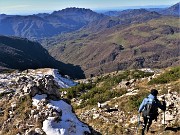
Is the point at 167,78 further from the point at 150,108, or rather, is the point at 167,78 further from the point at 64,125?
the point at 64,125

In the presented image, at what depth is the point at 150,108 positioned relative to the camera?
17.3 m

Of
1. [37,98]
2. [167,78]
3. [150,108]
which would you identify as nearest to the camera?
[150,108]

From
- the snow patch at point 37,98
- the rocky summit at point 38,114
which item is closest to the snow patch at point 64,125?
the rocky summit at point 38,114

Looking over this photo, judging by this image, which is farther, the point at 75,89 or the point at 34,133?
the point at 75,89

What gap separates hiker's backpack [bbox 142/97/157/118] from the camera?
56.7 feet

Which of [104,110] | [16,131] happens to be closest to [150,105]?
[16,131]

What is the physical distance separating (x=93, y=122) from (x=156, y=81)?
11276mm

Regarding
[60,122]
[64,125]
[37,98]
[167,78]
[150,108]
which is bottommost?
[167,78]

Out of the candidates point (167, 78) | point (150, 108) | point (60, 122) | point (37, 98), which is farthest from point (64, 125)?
point (167, 78)

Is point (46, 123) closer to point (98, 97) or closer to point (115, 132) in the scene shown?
point (115, 132)

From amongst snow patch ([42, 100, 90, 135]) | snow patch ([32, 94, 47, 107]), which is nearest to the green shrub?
snow patch ([42, 100, 90, 135])

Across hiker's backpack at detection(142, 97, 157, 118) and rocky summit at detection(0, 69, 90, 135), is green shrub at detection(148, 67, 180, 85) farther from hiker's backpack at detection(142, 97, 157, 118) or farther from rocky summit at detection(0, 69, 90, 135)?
hiker's backpack at detection(142, 97, 157, 118)

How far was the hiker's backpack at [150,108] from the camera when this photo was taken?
17.3 metres

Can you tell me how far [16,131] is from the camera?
18.9 meters
